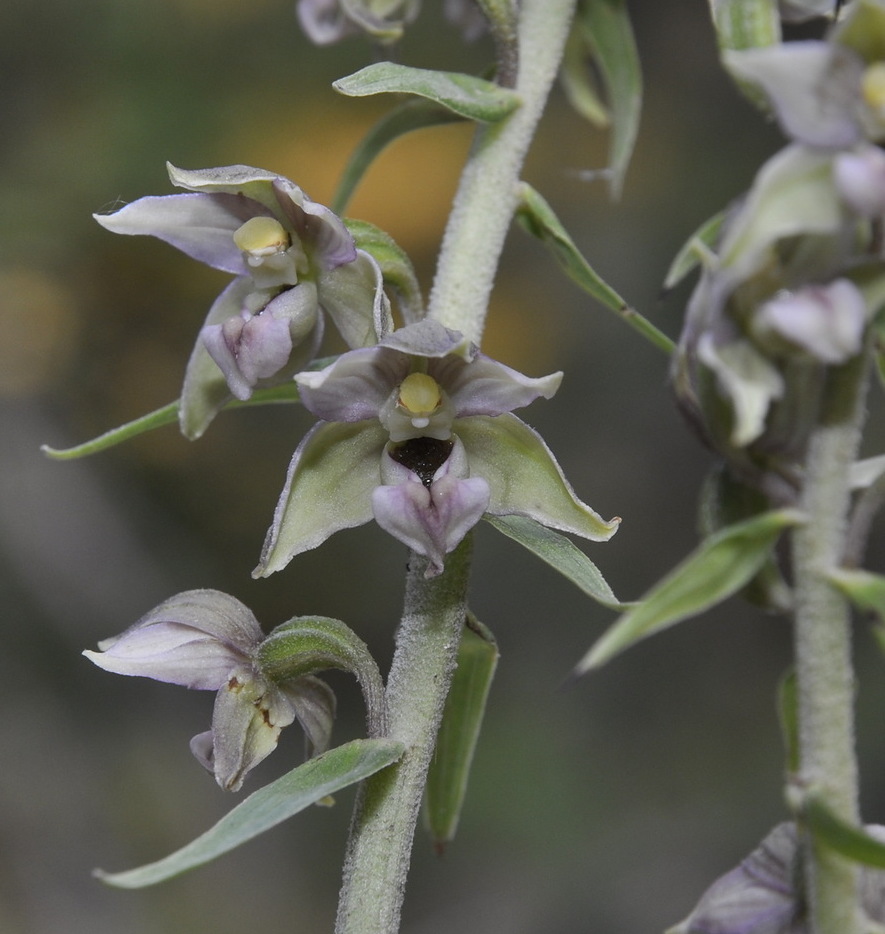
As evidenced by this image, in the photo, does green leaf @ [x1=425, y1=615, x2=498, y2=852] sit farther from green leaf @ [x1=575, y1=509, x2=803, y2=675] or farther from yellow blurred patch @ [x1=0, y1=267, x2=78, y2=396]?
yellow blurred patch @ [x1=0, y1=267, x2=78, y2=396]

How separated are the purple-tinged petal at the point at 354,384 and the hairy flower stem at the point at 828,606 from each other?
0.48 meters

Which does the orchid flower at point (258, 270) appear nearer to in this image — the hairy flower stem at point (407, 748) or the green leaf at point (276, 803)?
the hairy flower stem at point (407, 748)

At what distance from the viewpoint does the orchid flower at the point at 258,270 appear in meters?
1.35

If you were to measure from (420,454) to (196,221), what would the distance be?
42 cm

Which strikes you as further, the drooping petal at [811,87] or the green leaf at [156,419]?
the green leaf at [156,419]

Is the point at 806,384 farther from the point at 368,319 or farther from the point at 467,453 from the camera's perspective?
the point at 368,319

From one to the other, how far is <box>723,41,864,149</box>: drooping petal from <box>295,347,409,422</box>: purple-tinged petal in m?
0.48

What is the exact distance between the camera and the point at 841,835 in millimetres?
933

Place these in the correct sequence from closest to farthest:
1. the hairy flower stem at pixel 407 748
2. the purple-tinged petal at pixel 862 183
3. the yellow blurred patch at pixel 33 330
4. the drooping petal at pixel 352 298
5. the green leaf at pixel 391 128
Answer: the purple-tinged petal at pixel 862 183
the hairy flower stem at pixel 407 748
the drooping petal at pixel 352 298
the green leaf at pixel 391 128
the yellow blurred patch at pixel 33 330

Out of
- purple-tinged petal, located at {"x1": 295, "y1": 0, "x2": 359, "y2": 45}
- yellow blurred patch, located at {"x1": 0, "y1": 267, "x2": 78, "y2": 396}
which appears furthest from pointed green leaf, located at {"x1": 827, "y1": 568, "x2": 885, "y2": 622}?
yellow blurred patch, located at {"x1": 0, "y1": 267, "x2": 78, "y2": 396}

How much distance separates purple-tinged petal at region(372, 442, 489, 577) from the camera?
121 centimetres

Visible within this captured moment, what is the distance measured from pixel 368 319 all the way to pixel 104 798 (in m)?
4.52

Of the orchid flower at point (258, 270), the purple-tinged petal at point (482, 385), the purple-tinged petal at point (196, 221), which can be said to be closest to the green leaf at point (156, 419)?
the orchid flower at point (258, 270)

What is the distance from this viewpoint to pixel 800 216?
93cm
